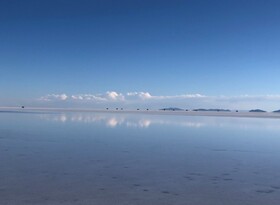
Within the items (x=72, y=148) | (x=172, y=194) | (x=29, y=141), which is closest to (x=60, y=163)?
(x=72, y=148)

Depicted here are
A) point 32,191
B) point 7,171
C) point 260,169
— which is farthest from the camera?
point 260,169

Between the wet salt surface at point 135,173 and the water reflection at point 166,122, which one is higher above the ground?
the water reflection at point 166,122

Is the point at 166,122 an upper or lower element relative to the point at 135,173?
upper

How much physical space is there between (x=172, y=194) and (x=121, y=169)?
2516mm

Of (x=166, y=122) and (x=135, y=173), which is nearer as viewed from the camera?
(x=135, y=173)

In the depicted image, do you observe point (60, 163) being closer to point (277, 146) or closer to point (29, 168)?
point (29, 168)

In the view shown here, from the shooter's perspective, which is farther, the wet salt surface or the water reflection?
the water reflection

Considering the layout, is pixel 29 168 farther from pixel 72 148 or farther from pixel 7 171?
pixel 72 148

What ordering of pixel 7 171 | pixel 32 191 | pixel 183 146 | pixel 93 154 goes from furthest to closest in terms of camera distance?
pixel 183 146 → pixel 93 154 → pixel 7 171 → pixel 32 191

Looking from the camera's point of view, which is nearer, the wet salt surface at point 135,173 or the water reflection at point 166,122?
the wet salt surface at point 135,173

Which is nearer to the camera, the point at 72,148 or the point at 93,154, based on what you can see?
the point at 93,154

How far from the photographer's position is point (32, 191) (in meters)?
6.88

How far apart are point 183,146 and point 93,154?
4.05 meters

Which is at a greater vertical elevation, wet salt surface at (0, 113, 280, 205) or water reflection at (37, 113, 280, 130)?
water reflection at (37, 113, 280, 130)
